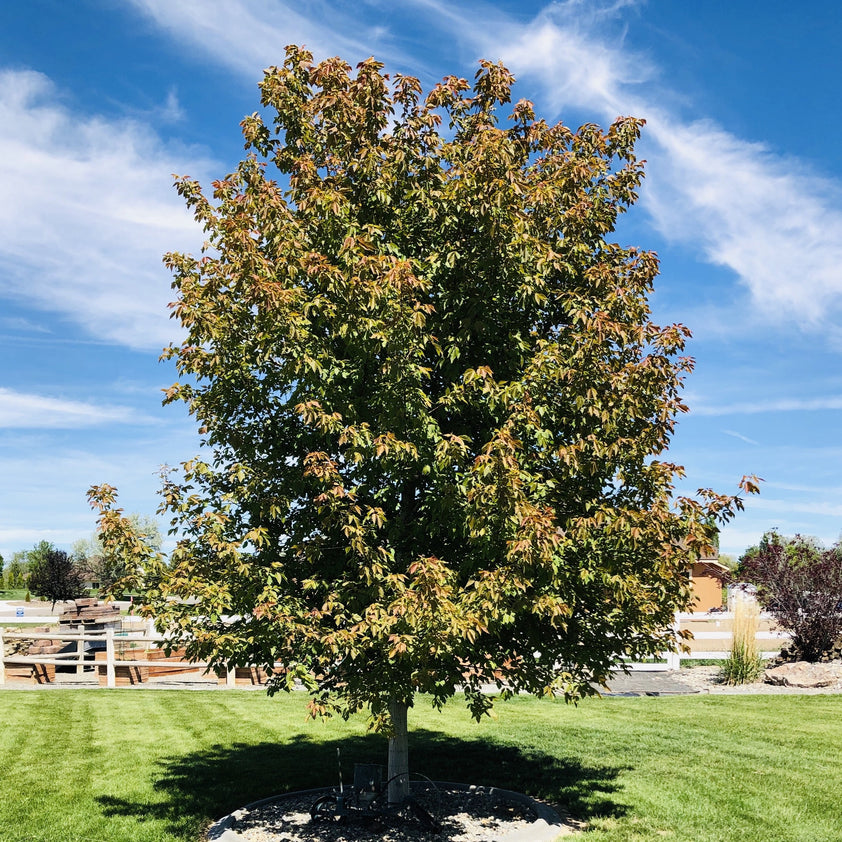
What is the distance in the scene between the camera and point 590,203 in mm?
9859

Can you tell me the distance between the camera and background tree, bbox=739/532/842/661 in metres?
21.8

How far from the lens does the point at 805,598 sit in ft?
71.9

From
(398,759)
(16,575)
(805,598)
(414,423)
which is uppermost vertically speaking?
(414,423)

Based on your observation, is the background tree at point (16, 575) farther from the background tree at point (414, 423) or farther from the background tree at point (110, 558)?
the background tree at point (414, 423)

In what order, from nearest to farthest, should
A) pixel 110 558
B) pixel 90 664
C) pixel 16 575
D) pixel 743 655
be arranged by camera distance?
1. pixel 110 558
2. pixel 90 664
3. pixel 743 655
4. pixel 16 575

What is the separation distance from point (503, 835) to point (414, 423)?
17.4 feet

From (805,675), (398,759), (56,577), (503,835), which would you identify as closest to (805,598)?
(805,675)

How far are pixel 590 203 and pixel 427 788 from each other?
8.71 m

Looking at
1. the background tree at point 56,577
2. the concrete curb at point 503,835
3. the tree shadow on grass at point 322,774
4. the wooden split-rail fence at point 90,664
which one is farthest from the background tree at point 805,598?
the background tree at point 56,577

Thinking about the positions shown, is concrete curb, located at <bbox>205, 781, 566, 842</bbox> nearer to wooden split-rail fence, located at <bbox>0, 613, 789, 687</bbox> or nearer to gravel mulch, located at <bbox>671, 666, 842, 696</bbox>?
wooden split-rail fence, located at <bbox>0, 613, 789, 687</bbox>

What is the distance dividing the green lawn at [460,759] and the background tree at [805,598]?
335 centimetres

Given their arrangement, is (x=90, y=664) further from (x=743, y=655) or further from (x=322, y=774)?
(x=743, y=655)

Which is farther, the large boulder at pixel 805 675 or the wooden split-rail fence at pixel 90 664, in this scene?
the wooden split-rail fence at pixel 90 664

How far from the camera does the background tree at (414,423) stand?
7789mm
